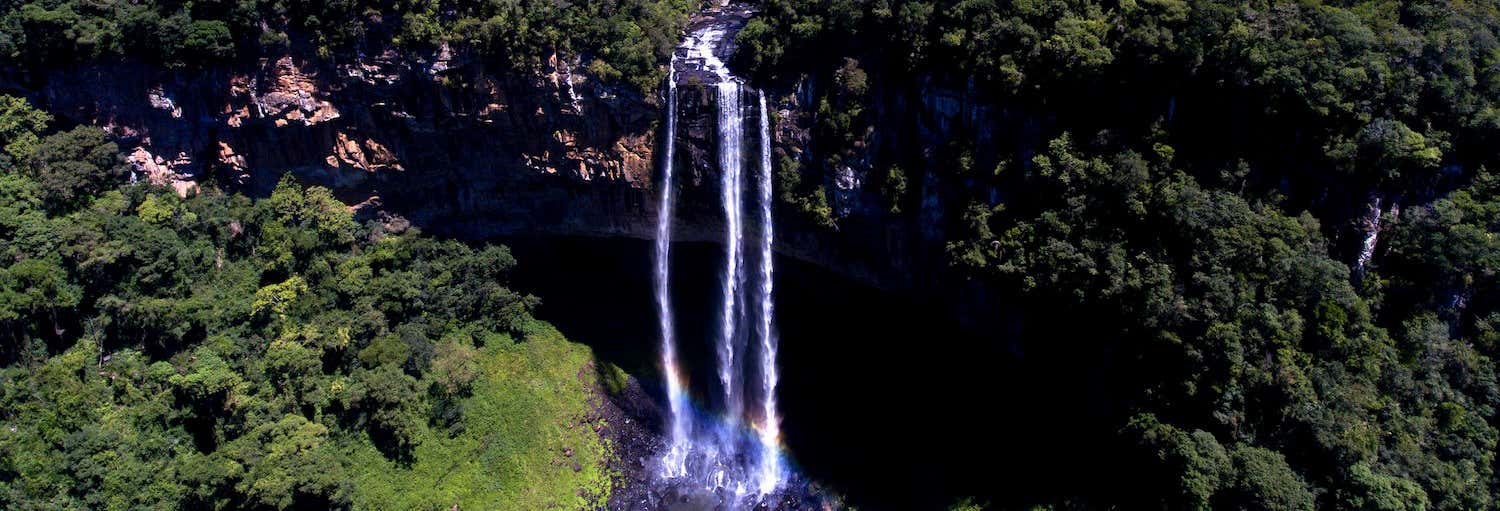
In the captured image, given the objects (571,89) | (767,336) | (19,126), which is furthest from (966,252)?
(19,126)

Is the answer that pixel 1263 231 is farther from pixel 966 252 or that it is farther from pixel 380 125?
pixel 380 125

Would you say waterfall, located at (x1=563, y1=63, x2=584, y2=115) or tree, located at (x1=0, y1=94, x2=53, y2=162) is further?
waterfall, located at (x1=563, y1=63, x2=584, y2=115)

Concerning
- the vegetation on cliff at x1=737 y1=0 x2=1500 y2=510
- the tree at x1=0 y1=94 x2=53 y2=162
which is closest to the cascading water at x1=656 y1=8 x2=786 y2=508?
the vegetation on cliff at x1=737 y1=0 x2=1500 y2=510

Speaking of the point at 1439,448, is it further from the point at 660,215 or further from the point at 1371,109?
the point at 660,215

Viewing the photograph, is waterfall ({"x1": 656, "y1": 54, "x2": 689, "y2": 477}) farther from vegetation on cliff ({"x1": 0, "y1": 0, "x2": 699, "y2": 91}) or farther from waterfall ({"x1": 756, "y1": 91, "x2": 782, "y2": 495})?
waterfall ({"x1": 756, "y1": 91, "x2": 782, "y2": 495})

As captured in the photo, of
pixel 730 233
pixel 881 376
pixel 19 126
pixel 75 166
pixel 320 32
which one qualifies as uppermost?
pixel 320 32

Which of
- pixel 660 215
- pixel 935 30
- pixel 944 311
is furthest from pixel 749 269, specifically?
pixel 935 30

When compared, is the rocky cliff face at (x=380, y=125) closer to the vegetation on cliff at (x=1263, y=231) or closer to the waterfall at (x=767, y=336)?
the waterfall at (x=767, y=336)

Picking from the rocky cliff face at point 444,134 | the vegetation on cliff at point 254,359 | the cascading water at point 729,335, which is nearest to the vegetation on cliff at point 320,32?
the rocky cliff face at point 444,134
